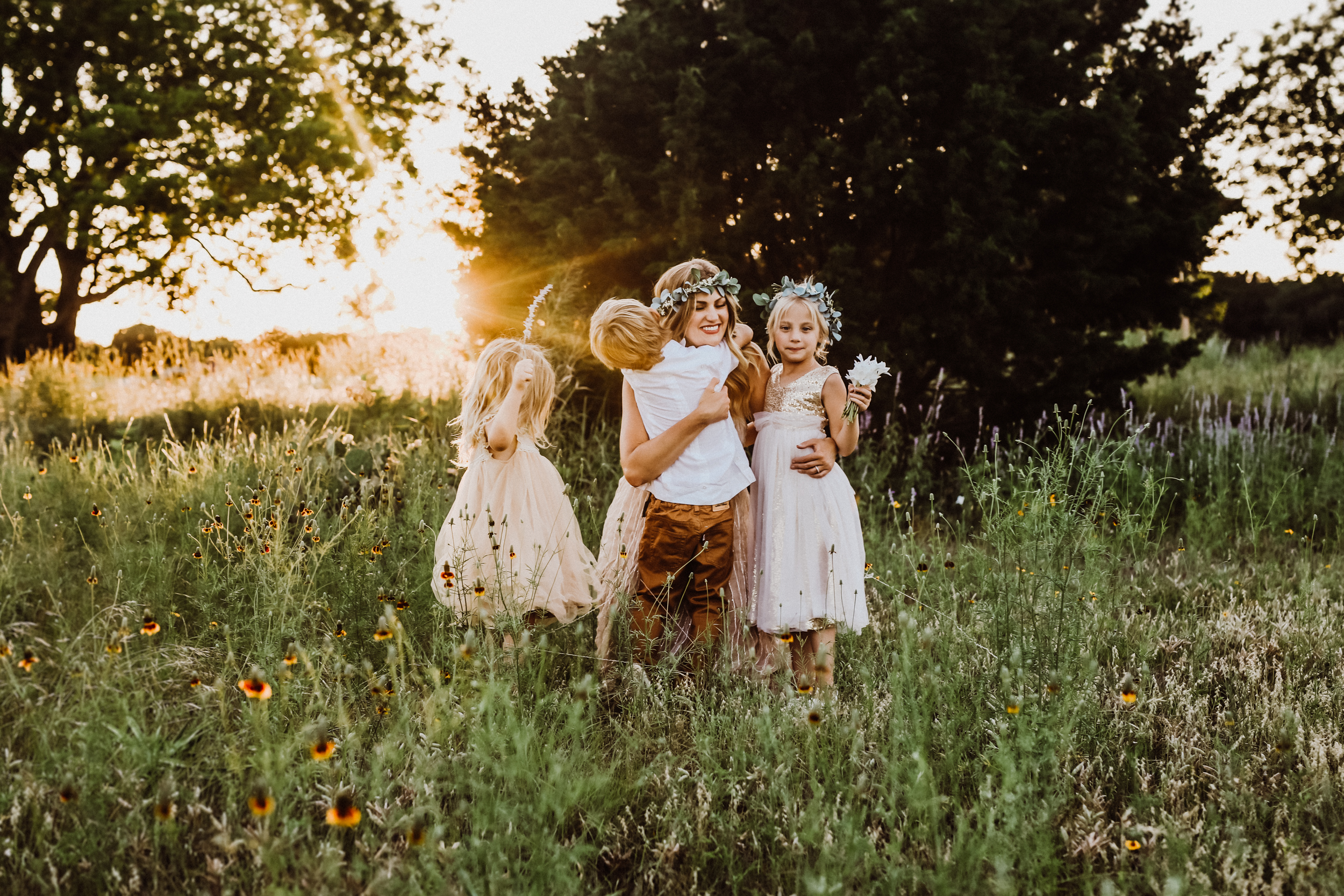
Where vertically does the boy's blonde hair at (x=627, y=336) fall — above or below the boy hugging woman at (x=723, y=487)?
above

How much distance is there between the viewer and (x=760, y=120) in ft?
22.1

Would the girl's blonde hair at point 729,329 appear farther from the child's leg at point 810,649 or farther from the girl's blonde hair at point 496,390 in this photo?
the child's leg at point 810,649

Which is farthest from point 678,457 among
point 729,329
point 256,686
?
point 256,686

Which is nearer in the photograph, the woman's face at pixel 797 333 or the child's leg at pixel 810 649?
the child's leg at pixel 810 649

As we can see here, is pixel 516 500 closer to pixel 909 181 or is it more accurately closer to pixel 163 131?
pixel 909 181

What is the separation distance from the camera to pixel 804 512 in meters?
3.30

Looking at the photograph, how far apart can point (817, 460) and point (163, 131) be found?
48.9 ft

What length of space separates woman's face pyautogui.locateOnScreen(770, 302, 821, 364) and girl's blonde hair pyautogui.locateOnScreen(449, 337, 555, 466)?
1018mm

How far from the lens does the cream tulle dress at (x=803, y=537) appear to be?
325 centimetres

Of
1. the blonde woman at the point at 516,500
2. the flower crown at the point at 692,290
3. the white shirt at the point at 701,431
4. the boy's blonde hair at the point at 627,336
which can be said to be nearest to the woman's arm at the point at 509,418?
the blonde woman at the point at 516,500

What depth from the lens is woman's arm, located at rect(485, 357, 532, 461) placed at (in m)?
3.35

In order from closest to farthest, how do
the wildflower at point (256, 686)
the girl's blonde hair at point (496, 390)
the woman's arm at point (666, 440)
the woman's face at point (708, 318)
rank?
the wildflower at point (256, 686)
the woman's arm at point (666, 440)
the woman's face at point (708, 318)
the girl's blonde hair at point (496, 390)

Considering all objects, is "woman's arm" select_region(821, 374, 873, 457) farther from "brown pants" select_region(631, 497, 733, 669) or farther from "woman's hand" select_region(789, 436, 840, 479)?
"brown pants" select_region(631, 497, 733, 669)

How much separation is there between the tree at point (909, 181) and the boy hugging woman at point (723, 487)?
2.88 meters
